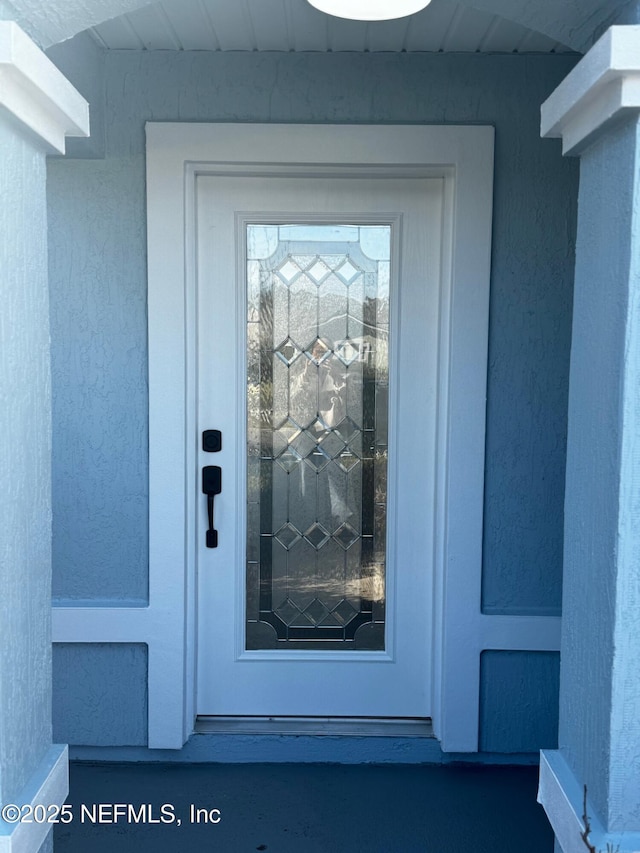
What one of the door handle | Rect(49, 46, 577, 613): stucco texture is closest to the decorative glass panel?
the door handle

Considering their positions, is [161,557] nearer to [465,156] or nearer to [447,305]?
[447,305]

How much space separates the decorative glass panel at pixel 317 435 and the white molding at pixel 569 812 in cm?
136

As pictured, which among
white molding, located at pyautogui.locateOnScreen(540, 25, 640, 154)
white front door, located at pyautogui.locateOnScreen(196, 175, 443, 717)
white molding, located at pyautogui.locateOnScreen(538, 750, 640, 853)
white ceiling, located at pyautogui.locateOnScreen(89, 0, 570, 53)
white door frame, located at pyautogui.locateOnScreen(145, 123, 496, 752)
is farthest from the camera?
white front door, located at pyautogui.locateOnScreen(196, 175, 443, 717)

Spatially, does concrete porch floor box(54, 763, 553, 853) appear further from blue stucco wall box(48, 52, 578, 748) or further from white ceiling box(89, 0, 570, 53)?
white ceiling box(89, 0, 570, 53)

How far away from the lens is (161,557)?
294cm

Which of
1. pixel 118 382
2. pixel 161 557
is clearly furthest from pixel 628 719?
pixel 118 382

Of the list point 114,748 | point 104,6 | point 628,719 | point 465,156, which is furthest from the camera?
point 114,748

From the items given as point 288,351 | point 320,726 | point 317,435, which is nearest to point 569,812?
point 320,726

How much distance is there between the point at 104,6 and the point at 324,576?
6.80 feet

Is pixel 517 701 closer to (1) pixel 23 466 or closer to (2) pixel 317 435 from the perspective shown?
(2) pixel 317 435

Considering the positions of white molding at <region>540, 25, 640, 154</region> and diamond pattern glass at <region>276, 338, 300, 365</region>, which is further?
diamond pattern glass at <region>276, 338, 300, 365</region>

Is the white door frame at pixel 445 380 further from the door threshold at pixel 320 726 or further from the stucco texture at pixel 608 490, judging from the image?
the stucco texture at pixel 608 490

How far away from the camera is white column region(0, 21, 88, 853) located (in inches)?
60.6

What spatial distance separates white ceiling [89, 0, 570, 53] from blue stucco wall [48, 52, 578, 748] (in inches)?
2.3
